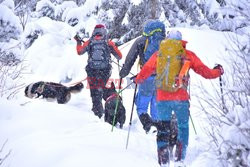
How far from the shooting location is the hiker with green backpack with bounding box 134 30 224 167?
4676mm

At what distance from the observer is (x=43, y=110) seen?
6.36m

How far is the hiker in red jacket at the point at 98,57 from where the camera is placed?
24.1 ft

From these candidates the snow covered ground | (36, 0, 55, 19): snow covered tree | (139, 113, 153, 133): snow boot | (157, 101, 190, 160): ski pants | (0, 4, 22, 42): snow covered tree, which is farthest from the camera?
(36, 0, 55, 19): snow covered tree

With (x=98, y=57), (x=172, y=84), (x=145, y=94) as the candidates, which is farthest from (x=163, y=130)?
(x=98, y=57)


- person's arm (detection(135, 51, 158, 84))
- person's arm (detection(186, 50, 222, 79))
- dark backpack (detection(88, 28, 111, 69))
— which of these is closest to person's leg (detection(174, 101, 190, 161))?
person's arm (detection(186, 50, 222, 79))

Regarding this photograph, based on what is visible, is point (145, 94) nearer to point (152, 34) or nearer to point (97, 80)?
point (152, 34)

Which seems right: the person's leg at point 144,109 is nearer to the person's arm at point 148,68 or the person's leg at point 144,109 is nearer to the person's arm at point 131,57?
the person's arm at point 131,57

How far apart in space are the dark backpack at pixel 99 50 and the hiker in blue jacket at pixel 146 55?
1.13 meters

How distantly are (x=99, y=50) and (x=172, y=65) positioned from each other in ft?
9.49

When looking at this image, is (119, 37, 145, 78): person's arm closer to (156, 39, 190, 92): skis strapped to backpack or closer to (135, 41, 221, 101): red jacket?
(135, 41, 221, 101): red jacket

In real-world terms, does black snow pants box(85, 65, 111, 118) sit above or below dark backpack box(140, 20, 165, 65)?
below

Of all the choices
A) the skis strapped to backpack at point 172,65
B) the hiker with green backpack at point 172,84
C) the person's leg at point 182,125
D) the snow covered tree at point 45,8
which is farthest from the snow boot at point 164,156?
the snow covered tree at point 45,8

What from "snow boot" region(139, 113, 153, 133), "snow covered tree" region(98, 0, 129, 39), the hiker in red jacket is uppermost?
"snow covered tree" region(98, 0, 129, 39)

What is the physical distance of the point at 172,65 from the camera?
4680 millimetres
